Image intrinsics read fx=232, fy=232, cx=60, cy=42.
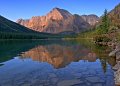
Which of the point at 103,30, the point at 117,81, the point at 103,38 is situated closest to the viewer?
the point at 117,81

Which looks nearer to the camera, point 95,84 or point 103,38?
point 95,84

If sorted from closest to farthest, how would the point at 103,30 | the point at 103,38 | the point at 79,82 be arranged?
the point at 79,82
the point at 103,38
the point at 103,30

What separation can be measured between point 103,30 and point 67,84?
12868 cm

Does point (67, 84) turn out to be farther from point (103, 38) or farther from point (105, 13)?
point (105, 13)

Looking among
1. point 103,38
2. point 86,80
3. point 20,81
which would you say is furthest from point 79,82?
point 103,38

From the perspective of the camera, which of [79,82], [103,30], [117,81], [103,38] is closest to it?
[117,81]

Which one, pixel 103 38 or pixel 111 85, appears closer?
pixel 111 85

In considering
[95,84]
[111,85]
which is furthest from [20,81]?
[111,85]

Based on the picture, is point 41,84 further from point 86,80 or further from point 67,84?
point 86,80

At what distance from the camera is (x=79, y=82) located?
30.3 meters

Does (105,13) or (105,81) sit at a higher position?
(105,13)

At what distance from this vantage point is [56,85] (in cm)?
2827

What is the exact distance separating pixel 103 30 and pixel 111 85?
129 meters

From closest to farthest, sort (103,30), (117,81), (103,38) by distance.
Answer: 1. (117,81)
2. (103,38)
3. (103,30)
